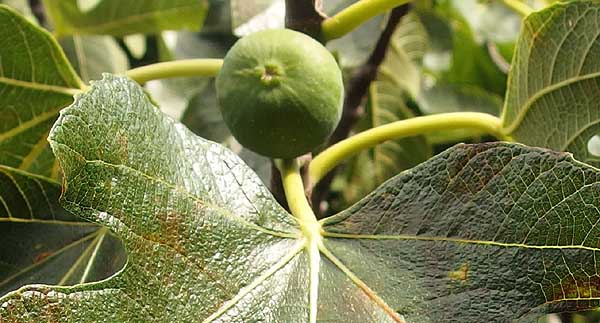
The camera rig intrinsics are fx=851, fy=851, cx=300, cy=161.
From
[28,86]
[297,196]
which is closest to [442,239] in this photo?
[297,196]

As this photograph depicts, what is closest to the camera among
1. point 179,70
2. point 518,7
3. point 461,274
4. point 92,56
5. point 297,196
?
point 461,274

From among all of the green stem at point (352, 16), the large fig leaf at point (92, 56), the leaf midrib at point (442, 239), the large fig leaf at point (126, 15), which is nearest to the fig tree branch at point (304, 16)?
the green stem at point (352, 16)

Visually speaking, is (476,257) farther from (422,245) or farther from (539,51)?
(539,51)

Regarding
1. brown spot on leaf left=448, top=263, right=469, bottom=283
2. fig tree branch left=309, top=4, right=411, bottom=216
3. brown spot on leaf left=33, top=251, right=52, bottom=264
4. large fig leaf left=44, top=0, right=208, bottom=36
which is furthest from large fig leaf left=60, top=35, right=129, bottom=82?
brown spot on leaf left=448, top=263, right=469, bottom=283

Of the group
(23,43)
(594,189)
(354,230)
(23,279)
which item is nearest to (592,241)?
(594,189)

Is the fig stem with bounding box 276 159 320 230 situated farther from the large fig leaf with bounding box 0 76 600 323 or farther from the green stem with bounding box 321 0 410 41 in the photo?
the green stem with bounding box 321 0 410 41

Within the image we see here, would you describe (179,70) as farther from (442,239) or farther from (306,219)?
(442,239)
